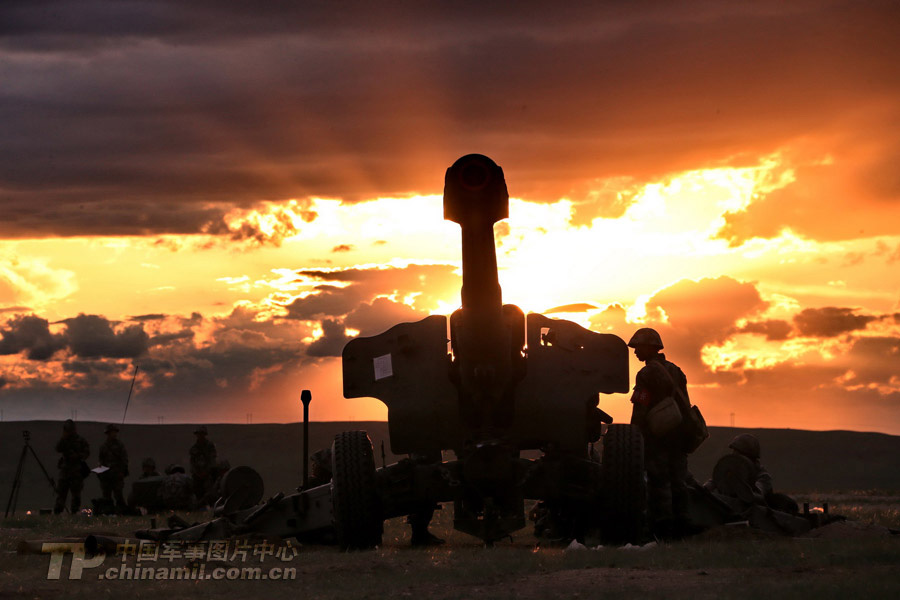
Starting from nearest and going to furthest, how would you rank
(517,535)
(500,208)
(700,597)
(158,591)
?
(700,597) → (158,591) → (500,208) → (517,535)

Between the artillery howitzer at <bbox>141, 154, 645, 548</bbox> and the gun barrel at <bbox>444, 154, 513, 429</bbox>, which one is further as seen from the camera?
the artillery howitzer at <bbox>141, 154, 645, 548</bbox>

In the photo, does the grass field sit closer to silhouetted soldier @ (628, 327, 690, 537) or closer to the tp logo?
the tp logo

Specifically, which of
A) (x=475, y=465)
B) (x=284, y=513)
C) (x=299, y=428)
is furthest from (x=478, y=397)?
(x=299, y=428)

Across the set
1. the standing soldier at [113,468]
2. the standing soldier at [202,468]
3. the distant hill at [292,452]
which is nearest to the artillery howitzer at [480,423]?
the standing soldier at [113,468]

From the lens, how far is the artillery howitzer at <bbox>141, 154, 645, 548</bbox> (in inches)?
491

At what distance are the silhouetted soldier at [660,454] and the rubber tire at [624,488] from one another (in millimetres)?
815

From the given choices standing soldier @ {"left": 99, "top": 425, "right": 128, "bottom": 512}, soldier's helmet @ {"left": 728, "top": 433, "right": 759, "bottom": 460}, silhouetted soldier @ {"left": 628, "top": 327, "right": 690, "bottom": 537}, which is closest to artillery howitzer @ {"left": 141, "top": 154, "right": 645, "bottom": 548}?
silhouetted soldier @ {"left": 628, "top": 327, "right": 690, "bottom": 537}

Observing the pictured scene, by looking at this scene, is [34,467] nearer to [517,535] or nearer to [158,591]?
[517,535]

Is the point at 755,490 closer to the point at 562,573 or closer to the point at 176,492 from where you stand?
the point at 562,573

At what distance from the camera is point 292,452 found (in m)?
63.1

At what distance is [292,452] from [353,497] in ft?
167

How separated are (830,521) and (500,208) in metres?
5.29

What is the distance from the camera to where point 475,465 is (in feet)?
41.7

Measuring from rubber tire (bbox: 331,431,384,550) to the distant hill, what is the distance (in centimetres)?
3284
